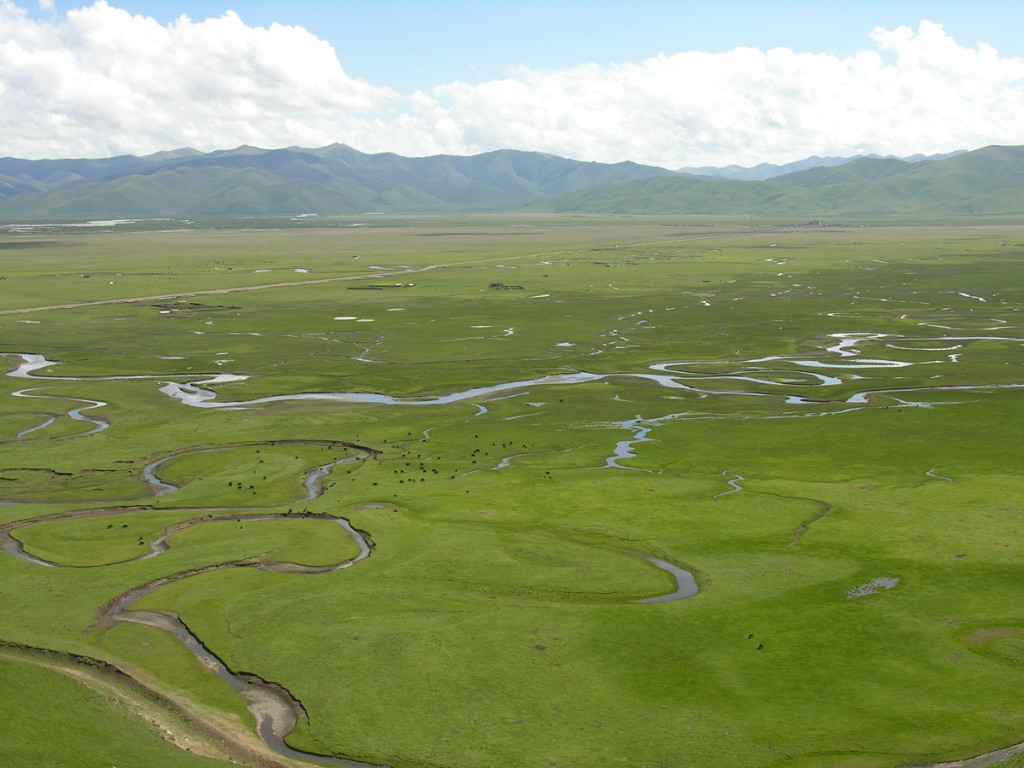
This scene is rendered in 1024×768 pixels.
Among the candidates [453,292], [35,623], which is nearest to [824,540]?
[35,623]

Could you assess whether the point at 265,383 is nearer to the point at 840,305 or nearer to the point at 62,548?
the point at 62,548

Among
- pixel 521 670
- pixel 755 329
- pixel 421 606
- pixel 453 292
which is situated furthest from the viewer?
pixel 453 292

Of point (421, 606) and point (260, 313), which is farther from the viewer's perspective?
point (260, 313)

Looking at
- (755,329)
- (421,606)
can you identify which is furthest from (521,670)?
(755,329)

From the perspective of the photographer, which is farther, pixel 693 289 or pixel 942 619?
pixel 693 289

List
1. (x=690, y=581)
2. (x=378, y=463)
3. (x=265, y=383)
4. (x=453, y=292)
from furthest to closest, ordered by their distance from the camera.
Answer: (x=453, y=292)
(x=265, y=383)
(x=378, y=463)
(x=690, y=581)

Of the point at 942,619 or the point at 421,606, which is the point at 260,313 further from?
the point at 942,619
